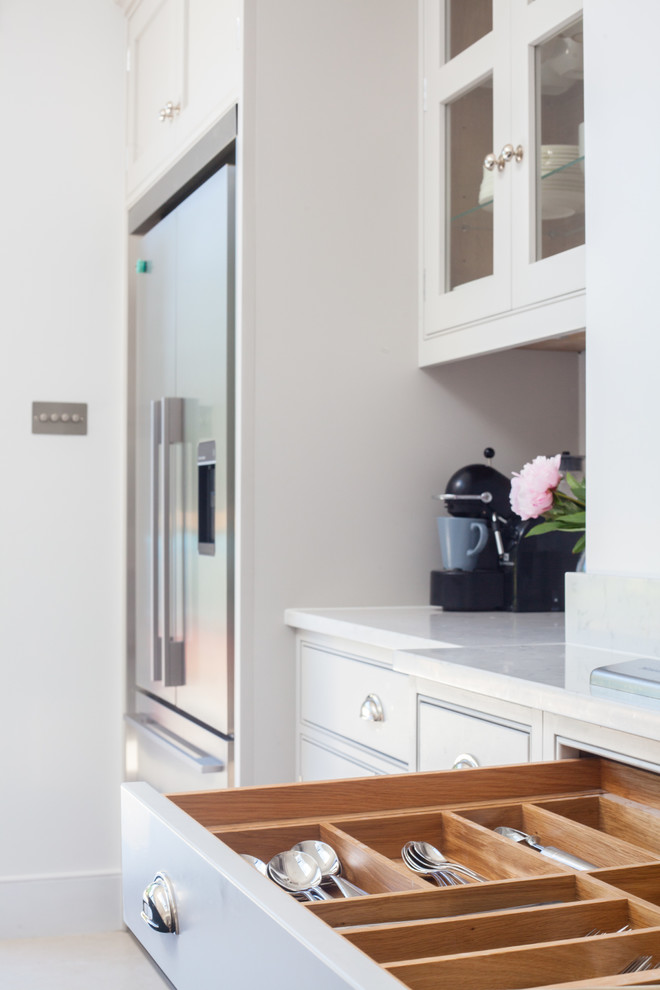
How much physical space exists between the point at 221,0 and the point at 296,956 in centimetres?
230

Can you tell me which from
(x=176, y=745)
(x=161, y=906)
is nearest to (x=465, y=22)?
(x=176, y=745)

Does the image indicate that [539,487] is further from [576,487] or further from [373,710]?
[373,710]

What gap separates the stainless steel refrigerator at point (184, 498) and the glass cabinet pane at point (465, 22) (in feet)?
1.90

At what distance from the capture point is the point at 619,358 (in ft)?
4.88

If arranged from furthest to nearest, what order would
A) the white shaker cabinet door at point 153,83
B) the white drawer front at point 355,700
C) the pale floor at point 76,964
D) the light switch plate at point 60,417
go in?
the light switch plate at point 60,417
the white shaker cabinet door at point 153,83
the pale floor at point 76,964
the white drawer front at point 355,700

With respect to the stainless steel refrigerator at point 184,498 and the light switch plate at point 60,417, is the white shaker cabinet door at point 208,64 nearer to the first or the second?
the stainless steel refrigerator at point 184,498

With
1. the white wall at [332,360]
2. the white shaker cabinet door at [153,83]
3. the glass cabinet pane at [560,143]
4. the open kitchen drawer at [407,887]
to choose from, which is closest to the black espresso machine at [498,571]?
the white wall at [332,360]

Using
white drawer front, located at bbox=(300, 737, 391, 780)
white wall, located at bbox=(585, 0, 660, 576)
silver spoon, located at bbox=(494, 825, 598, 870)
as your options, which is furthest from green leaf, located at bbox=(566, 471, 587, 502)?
silver spoon, located at bbox=(494, 825, 598, 870)

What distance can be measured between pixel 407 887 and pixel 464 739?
2.48ft

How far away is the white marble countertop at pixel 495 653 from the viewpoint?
1.09 metres

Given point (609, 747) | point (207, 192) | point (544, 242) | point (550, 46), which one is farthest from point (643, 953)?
point (207, 192)

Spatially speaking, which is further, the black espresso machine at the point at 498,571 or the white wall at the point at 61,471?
the white wall at the point at 61,471

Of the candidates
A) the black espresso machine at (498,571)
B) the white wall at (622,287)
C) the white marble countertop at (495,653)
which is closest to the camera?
the white marble countertop at (495,653)

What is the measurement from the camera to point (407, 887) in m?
0.71
